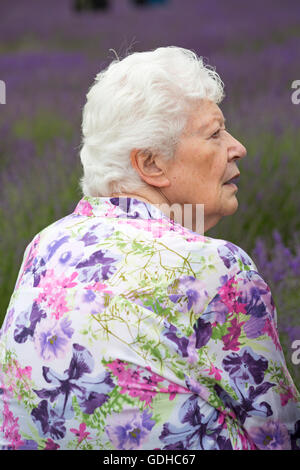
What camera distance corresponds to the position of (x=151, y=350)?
1311 millimetres

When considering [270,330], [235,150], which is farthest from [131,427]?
[235,150]

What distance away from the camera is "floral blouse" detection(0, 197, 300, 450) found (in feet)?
4.33

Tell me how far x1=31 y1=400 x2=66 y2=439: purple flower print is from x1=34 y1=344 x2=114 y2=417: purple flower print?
3cm

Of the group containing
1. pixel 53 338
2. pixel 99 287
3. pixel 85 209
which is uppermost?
pixel 85 209

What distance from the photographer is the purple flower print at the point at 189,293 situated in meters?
1.32

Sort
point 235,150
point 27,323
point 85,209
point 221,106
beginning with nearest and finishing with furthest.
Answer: point 27,323
point 85,209
point 235,150
point 221,106

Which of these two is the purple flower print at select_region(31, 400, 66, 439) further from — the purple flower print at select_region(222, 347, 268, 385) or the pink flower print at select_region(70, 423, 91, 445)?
the purple flower print at select_region(222, 347, 268, 385)

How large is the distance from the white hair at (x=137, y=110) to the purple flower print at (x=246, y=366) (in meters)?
0.42

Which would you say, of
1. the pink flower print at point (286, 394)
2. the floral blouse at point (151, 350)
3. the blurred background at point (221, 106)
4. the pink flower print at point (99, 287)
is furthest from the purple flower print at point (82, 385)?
the blurred background at point (221, 106)

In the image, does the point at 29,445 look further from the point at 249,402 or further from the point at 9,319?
the point at 249,402

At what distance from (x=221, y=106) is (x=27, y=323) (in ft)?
11.6

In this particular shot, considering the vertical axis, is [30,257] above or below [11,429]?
above

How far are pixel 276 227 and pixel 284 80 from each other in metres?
2.35
